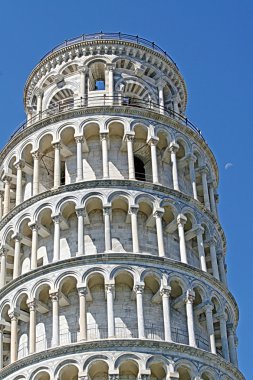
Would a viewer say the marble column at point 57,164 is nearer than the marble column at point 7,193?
Yes

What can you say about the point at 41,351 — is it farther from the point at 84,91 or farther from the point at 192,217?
the point at 84,91

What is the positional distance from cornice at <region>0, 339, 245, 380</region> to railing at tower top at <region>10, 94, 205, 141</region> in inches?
423

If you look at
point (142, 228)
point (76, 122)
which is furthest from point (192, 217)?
point (76, 122)

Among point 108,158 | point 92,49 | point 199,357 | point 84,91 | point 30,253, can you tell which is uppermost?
point 92,49

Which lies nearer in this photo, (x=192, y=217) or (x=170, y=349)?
(x=170, y=349)

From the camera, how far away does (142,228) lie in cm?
3425

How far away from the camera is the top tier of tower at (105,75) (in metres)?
→ 39.4

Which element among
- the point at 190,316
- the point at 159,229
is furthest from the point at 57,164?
the point at 190,316

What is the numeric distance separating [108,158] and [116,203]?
2.39 meters

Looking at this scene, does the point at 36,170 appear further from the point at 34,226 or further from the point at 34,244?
the point at 34,244

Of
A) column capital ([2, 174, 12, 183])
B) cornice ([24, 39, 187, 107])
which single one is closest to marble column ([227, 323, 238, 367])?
column capital ([2, 174, 12, 183])

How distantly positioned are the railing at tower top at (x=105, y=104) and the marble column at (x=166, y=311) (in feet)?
28.1

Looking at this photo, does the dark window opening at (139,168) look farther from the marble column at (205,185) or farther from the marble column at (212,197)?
the marble column at (212,197)

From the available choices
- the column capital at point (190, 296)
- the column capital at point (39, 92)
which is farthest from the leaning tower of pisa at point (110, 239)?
the column capital at point (39, 92)
